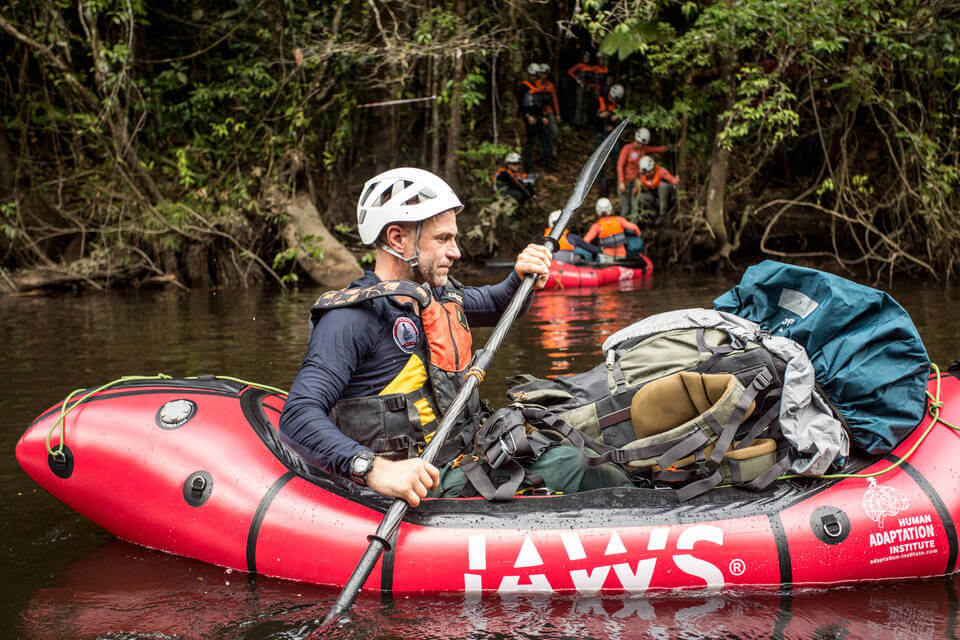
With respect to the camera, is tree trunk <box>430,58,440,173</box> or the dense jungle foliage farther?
tree trunk <box>430,58,440,173</box>

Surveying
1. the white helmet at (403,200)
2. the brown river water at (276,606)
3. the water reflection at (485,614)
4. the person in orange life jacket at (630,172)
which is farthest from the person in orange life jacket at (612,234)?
the water reflection at (485,614)

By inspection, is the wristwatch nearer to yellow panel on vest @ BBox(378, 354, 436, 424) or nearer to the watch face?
the watch face

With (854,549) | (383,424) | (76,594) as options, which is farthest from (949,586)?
(76,594)

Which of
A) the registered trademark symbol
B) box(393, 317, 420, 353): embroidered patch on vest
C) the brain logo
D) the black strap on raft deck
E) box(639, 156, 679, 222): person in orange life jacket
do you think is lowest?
the registered trademark symbol

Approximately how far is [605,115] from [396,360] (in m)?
10.9

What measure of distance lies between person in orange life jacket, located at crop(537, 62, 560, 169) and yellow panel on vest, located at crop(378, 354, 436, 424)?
1072cm

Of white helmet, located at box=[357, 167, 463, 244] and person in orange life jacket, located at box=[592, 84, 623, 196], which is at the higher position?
person in orange life jacket, located at box=[592, 84, 623, 196]

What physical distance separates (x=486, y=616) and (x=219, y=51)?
1201cm

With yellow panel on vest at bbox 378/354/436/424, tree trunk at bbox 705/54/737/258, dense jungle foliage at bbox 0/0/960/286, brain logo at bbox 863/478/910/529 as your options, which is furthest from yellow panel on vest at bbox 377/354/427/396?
tree trunk at bbox 705/54/737/258

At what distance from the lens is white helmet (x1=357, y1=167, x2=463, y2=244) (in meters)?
2.72

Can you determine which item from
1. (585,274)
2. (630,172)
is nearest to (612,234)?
(585,274)

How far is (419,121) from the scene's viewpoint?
13.9 metres

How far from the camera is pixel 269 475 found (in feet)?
9.34

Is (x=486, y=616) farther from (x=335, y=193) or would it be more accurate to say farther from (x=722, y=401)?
(x=335, y=193)
